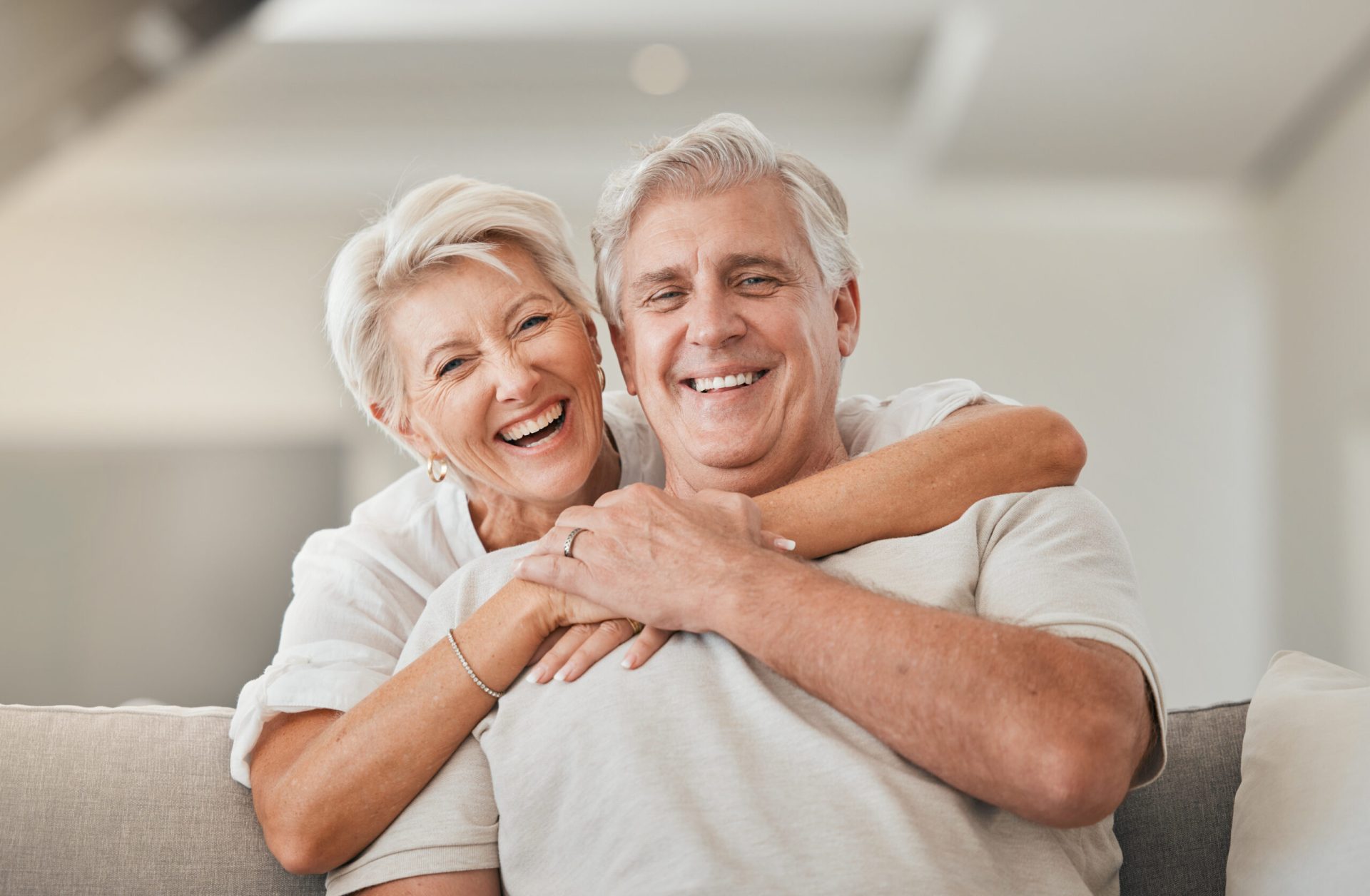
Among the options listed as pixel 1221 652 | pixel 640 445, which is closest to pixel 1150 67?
pixel 1221 652

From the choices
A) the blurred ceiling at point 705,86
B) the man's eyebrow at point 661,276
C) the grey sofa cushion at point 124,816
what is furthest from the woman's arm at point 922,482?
the blurred ceiling at point 705,86

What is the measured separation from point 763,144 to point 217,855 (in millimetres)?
1224

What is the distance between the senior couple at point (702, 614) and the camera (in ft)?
3.75

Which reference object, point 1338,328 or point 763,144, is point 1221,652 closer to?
point 1338,328

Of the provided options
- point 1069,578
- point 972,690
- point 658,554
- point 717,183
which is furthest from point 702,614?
point 717,183

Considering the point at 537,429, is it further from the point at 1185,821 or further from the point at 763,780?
the point at 1185,821

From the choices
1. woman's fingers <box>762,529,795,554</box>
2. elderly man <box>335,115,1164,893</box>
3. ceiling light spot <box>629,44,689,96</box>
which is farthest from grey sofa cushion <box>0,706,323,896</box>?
ceiling light spot <box>629,44,689,96</box>

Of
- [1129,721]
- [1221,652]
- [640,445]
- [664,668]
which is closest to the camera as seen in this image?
[1129,721]

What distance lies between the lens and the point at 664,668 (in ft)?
4.25

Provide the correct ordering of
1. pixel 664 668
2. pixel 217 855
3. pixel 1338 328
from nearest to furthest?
pixel 664 668, pixel 217 855, pixel 1338 328

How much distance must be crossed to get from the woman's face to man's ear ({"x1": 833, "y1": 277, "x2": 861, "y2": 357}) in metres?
0.41

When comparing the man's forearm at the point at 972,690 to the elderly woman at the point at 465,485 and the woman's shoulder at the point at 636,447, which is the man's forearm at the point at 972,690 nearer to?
the elderly woman at the point at 465,485

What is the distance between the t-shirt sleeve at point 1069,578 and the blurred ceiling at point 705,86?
3.21 metres

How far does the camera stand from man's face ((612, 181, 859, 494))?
161 cm
